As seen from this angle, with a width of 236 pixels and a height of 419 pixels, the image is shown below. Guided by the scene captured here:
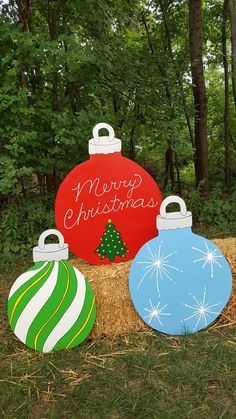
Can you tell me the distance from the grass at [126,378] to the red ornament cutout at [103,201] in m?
0.87

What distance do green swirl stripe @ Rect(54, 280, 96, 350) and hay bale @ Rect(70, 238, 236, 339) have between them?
0.13 meters

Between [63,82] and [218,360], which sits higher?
[63,82]

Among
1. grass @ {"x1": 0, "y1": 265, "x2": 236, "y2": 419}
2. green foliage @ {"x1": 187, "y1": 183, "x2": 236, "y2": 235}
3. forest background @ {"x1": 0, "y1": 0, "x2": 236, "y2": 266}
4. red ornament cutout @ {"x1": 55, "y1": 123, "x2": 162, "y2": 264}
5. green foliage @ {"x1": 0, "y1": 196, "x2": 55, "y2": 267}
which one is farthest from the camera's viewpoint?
green foliage @ {"x1": 187, "y1": 183, "x2": 236, "y2": 235}

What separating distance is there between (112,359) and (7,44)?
3.82 m

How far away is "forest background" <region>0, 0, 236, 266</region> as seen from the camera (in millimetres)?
4984

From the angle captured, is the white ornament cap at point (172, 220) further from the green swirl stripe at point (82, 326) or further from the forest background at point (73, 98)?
the forest background at point (73, 98)

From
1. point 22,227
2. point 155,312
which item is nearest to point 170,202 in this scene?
point 155,312

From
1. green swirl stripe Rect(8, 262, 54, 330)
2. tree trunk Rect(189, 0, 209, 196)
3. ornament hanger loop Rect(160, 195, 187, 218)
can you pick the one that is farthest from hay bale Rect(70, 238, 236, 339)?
tree trunk Rect(189, 0, 209, 196)

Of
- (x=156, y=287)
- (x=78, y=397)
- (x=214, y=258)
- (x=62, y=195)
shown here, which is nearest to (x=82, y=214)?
(x=62, y=195)

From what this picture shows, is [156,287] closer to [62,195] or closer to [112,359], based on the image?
[112,359]

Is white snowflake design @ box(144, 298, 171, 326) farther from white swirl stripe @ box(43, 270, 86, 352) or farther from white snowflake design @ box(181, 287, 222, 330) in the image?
white swirl stripe @ box(43, 270, 86, 352)

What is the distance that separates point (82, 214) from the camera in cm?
363

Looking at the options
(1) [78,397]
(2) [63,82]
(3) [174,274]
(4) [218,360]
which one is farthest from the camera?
(2) [63,82]

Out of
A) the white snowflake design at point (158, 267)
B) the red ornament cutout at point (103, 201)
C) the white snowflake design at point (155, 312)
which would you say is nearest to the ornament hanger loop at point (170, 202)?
the white snowflake design at point (158, 267)
